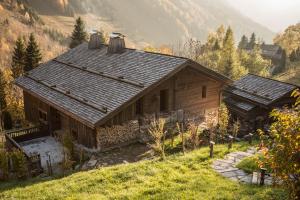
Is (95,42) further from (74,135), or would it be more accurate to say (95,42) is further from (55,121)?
(74,135)

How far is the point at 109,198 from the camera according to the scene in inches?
499

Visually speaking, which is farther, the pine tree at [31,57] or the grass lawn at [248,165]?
the pine tree at [31,57]

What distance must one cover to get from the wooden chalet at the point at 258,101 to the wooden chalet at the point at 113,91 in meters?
1.77

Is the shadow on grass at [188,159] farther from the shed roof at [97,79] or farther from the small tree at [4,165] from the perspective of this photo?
the shed roof at [97,79]

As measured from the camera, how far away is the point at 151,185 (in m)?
13.6

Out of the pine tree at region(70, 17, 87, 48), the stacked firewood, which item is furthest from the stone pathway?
the pine tree at region(70, 17, 87, 48)

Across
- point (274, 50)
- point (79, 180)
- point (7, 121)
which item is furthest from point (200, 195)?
point (274, 50)

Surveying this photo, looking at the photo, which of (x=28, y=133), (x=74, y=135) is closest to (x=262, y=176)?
(x=74, y=135)

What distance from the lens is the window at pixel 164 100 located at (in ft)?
78.7

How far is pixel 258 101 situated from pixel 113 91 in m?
10.1

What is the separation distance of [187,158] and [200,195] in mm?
4211

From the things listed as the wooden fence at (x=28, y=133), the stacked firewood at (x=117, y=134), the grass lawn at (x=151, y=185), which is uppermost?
the grass lawn at (x=151, y=185)

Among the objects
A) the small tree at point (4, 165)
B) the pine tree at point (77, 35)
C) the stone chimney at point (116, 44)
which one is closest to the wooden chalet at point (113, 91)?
the stone chimney at point (116, 44)

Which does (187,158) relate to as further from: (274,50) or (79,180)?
(274,50)
